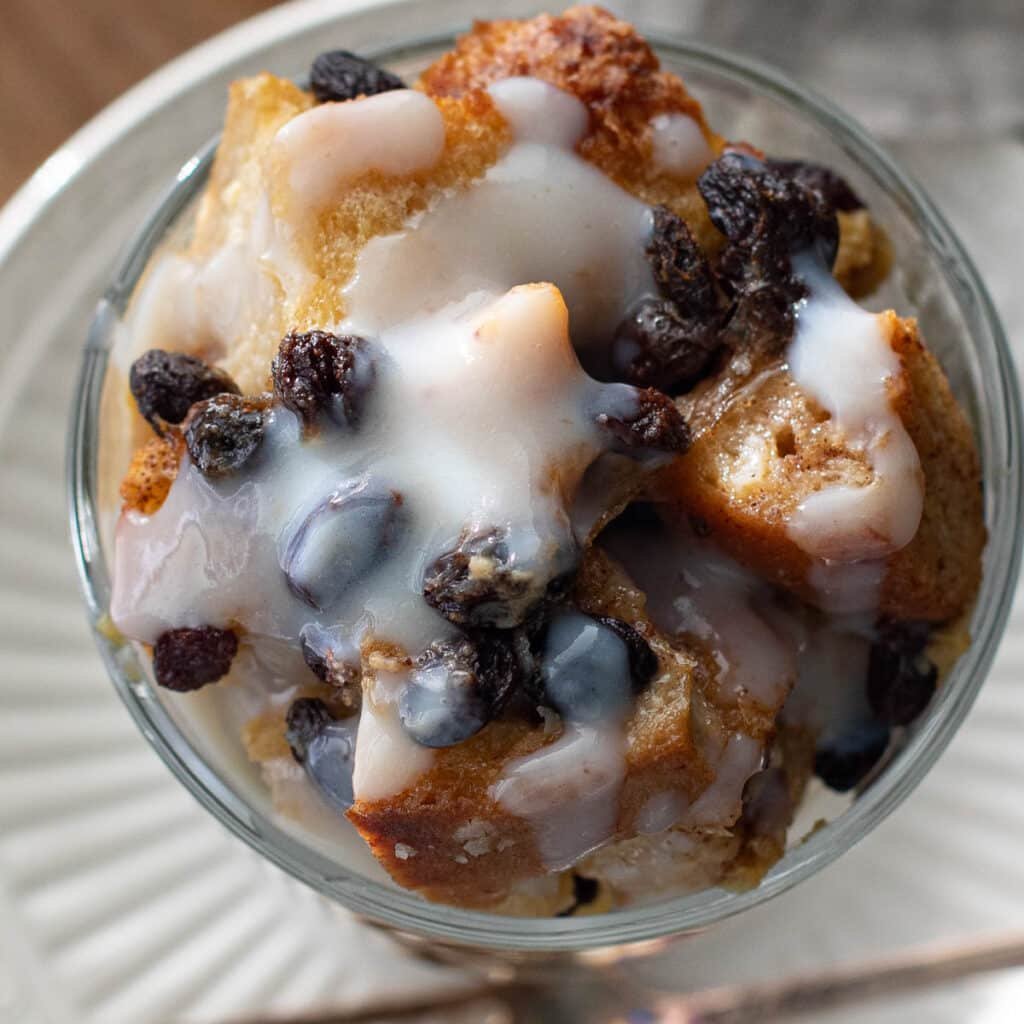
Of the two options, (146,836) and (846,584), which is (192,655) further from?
(146,836)

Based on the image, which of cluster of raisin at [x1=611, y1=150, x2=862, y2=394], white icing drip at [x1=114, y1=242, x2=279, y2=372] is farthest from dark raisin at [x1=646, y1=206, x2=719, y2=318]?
white icing drip at [x1=114, y1=242, x2=279, y2=372]

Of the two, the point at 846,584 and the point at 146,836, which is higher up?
the point at 846,584

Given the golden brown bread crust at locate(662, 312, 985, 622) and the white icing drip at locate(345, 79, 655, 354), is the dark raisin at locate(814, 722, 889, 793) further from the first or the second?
the white icing drip at locate(345, 79, 655, 354)

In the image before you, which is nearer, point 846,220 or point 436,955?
point 846,220

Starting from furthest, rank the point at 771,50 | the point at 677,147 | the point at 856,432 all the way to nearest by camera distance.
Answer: the point at 771,50 → the point at 677,147 → the point at 856,432

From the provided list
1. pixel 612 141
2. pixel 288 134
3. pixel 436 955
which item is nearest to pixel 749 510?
pixel 612 141

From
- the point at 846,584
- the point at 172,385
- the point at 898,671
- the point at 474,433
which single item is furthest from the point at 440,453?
the point at 898,671

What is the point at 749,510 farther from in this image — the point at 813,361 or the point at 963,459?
the point at 963,459
